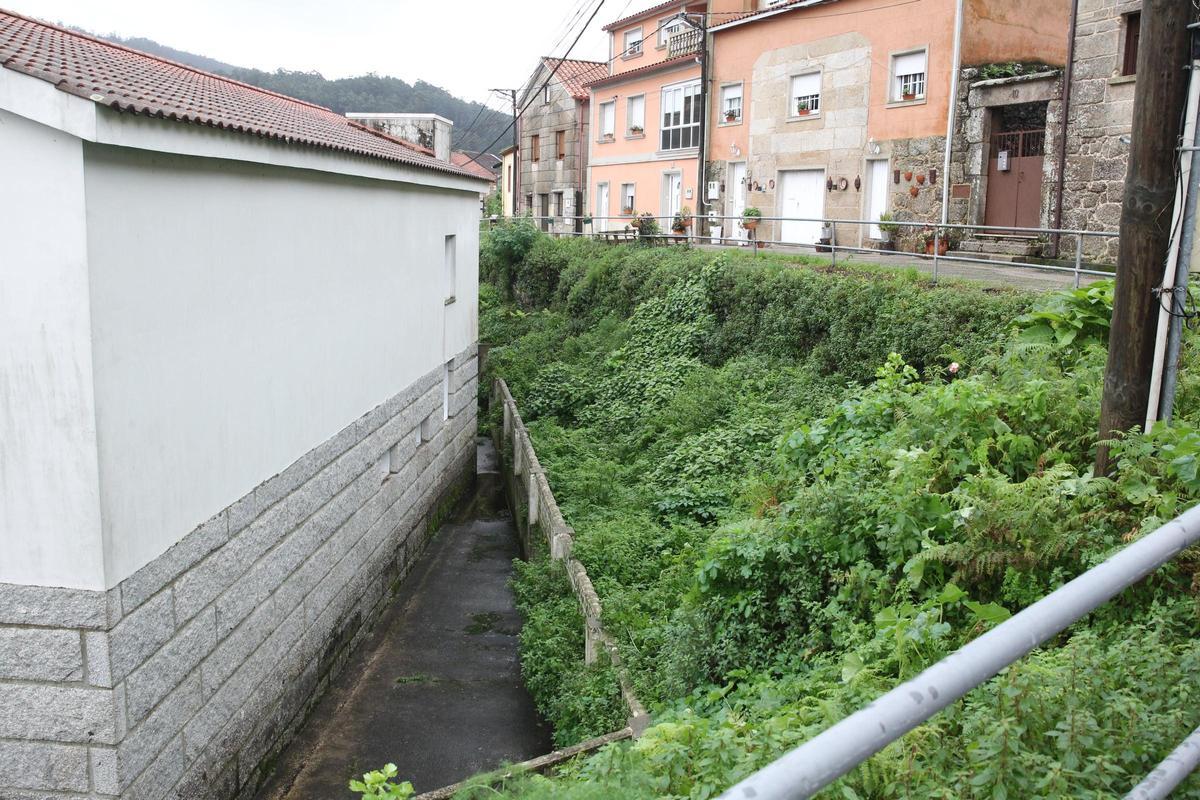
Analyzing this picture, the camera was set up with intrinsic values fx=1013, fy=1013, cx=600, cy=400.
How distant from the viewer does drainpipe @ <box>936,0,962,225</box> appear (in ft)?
69.9

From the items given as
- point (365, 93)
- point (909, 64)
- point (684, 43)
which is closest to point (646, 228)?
point (909, 64)

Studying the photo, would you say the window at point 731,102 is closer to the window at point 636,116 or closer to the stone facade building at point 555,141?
the window at point 636,116

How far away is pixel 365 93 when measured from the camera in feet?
247

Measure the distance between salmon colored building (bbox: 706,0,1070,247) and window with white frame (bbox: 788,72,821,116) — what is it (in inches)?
1.5

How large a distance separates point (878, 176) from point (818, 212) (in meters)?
2.13

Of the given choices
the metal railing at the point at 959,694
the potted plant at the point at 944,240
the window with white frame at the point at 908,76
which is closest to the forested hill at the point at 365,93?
the window with white frame at the point at 908,76

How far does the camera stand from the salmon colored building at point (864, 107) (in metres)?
21.4

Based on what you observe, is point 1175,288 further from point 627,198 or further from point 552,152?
point 552,152

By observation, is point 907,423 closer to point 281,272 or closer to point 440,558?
point 281,272

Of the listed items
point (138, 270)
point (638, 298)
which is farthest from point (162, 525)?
point (638, 298)

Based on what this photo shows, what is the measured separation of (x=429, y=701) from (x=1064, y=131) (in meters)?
15.9

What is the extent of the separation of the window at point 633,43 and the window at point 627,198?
15.9 ft

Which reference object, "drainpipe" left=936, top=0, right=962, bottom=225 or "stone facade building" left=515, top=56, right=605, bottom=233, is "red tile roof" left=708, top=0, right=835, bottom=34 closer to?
"drainpipe" left=936, top=0, right=962, bottom=225

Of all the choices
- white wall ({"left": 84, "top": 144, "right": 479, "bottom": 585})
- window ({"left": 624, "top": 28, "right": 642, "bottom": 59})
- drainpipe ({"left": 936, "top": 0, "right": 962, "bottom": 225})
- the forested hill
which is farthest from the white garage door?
the forested hill
